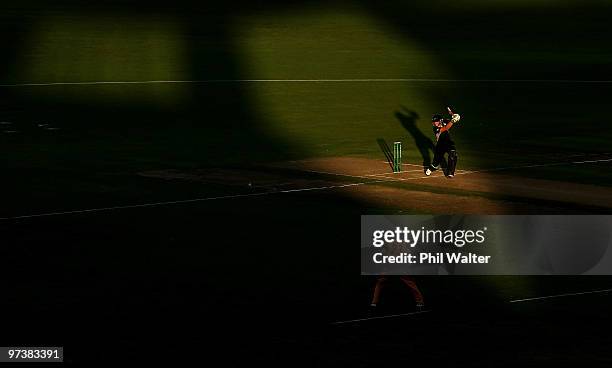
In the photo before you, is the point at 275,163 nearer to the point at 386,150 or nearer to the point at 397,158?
the point at 397,158

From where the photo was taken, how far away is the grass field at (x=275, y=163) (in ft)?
96.3

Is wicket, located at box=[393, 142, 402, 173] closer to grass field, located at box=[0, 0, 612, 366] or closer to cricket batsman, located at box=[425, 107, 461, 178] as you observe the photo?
grass field, located at box=[0, 0, 612, 366]

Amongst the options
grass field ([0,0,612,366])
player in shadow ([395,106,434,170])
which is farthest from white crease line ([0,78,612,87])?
player in shadow ([395,106,434,170])

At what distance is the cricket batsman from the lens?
46469mm

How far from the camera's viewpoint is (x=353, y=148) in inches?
2174

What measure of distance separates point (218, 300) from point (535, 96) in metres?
41.9

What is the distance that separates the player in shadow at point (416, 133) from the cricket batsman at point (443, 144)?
2079 millimetres

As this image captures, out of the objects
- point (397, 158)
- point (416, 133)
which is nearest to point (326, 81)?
point (416, 133)

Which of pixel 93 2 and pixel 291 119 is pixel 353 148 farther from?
pixel 93 2
